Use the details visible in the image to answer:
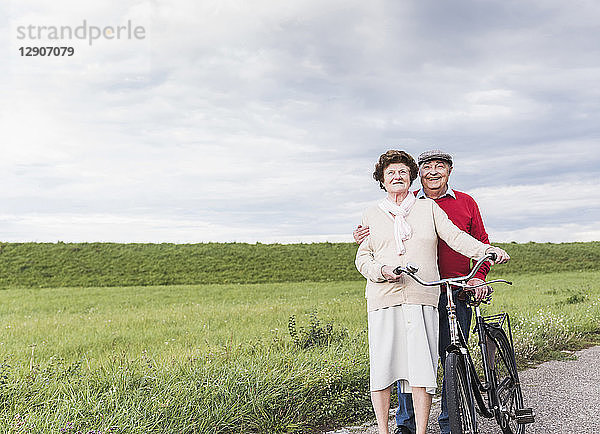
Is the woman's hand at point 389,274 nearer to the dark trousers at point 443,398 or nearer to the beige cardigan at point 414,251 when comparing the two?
the beige cardigan at point 414,251

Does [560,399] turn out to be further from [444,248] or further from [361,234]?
[361,234]

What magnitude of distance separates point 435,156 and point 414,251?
3.07 feet

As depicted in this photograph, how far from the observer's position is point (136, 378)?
5.52 m

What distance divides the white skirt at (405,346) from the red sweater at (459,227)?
1.99ft

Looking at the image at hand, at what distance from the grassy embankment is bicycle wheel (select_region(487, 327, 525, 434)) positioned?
135cm

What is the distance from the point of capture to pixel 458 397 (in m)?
3.90

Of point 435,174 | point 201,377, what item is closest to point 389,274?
point 435,174

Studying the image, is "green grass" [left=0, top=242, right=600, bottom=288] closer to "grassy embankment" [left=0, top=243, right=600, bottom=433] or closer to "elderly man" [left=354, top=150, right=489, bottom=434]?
"grassy embankment" [left=0, top=243, right=600, bottom=433]

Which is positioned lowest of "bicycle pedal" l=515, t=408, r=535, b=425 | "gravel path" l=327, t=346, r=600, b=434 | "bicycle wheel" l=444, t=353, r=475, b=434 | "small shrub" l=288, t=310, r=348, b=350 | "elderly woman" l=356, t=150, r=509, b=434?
"gravel path" l=327, t=346, r=600, b=434

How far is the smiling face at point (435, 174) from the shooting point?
4758mm

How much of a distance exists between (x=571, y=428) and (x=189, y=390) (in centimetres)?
353

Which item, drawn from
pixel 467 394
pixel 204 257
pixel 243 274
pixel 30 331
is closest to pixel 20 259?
pixel 204 257


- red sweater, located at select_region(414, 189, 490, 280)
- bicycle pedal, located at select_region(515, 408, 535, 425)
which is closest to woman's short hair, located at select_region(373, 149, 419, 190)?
red sweater, located at select_region(414, 189, 490, 280)

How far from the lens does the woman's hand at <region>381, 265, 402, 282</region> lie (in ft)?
13.3
